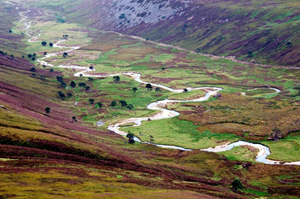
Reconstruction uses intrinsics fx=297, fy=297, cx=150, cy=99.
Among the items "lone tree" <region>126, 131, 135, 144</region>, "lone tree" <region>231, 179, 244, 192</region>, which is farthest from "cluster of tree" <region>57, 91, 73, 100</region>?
"lone tree" <region>231, 179, 244, 192</region>

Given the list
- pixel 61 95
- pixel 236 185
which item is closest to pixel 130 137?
pixel 236 185

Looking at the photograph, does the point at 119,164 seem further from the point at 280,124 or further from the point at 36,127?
the point at 280,124

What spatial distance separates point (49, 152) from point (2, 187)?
73.5 feet

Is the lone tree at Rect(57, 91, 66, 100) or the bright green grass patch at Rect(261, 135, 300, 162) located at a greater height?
the lone tree at Rect(57, 91, 66, 100)

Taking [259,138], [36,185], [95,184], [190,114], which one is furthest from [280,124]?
[36,185]

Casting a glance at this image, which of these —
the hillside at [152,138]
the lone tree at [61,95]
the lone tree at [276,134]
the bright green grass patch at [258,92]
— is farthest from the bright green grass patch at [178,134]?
the lone tree at [61,95]

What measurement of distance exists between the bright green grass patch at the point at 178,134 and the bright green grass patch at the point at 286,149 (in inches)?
580

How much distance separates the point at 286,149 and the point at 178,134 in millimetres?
40308

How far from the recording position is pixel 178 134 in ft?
395

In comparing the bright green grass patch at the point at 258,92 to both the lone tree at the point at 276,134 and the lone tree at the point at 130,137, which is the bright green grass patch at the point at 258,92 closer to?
the lone tree at the point at 276,134

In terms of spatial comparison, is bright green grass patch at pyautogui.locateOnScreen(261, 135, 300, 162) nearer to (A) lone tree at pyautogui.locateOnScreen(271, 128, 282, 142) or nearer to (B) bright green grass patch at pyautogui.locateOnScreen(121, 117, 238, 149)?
(A) lone tree at pyautogui.locateOnScreen(271, 128, 282, 142)

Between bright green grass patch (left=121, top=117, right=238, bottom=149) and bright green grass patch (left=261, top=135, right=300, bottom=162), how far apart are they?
14.7m

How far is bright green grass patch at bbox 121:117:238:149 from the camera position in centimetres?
11212

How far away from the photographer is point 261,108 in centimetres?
13712
